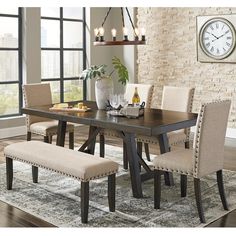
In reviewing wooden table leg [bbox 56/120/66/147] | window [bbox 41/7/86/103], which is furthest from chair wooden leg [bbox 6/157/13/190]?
window [bbox 41/7/86/103]

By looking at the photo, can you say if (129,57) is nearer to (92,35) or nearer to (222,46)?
(92,35)

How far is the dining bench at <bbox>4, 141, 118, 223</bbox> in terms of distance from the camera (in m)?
3.58

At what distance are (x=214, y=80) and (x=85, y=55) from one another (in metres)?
2.42

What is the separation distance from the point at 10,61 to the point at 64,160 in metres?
3.83

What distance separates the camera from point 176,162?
3725mm

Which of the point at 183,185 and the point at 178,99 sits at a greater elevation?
the point at 178,99

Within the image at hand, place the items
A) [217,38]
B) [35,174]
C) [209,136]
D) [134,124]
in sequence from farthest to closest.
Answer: [217,38], [35,174], [134,124], [209,136]

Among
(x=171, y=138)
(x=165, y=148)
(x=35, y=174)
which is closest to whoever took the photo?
(x=165, y=148)

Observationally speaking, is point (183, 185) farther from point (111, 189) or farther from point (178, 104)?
point (178, 104)

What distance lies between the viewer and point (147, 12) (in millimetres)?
8000

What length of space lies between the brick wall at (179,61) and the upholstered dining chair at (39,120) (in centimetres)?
274

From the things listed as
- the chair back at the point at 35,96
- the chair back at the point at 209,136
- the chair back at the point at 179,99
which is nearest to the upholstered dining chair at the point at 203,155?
the chair back at the point at 209,136

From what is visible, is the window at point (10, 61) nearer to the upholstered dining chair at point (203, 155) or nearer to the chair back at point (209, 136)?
the upholstered dining chair at point (203, 155)

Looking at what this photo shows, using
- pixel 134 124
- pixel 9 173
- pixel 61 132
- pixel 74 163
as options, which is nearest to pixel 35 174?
pixel 9 173
